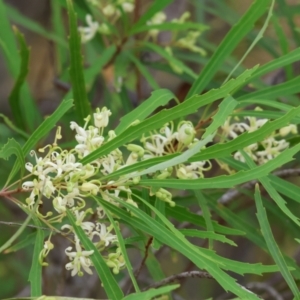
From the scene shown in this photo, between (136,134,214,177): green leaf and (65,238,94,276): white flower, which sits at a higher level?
(136,134,214,177): green leaf

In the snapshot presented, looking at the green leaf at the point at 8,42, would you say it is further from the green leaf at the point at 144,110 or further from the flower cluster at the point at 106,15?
the green leaf at the point at 144,110

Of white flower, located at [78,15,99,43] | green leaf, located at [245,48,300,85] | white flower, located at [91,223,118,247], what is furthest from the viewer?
white flower, located at [78,15,99,43]

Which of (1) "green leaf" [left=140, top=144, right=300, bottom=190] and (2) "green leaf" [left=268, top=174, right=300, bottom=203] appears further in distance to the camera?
(2) "green leaf" [left=268, top=174, right=300, bottom=203]

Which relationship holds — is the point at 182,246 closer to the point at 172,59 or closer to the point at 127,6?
the point at 172,59

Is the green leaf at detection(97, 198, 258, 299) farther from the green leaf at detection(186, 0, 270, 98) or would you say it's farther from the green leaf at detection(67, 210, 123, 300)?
the green leaf at detection(186, 0, 270, 98)

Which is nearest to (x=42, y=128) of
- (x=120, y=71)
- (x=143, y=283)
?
(x=120, y=71)

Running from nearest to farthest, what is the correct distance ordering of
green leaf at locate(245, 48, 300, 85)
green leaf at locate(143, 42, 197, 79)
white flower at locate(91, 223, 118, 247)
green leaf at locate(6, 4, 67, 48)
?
white flower at locate(91, 223, 118, 247) < green leaf at locate(245, 48, 300, 85) < green leaf at locate(143, 42, 197, 79) < green leaf at locate(6, 4, 67, 48)

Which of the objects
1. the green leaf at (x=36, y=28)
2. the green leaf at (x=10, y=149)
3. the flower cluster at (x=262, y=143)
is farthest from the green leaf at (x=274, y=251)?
the green leaf at (x=36, y=28)

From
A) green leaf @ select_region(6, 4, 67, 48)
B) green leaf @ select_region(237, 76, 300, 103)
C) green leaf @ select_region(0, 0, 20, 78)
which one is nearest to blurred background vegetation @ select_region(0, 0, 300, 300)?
green leaf @ select_region(6, 4, 67, 48)
